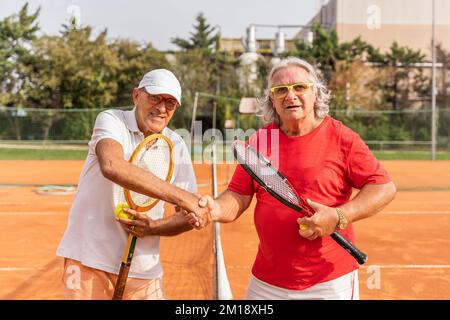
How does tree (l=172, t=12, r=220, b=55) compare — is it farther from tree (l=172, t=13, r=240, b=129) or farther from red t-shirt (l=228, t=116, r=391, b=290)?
red t-shirt (l=228, t=116, r=391, b=290)

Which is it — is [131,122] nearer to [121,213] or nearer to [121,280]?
[121,213]

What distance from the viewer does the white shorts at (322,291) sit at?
2.12 metres

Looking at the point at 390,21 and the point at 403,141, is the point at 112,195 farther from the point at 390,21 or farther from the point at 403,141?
the point at 390,21

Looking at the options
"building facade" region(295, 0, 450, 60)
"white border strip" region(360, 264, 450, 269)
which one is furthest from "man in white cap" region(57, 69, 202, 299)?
"building facade" region(295, 0, 450, 60)

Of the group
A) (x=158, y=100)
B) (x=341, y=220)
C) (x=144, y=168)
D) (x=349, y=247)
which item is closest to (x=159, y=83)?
(x=158, y=100)

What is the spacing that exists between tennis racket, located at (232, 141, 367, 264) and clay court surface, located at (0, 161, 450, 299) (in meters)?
2.24

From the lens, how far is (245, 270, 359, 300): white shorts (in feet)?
6.94

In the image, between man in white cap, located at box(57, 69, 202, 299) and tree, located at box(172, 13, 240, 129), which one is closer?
man in white cap, located at box(57, 69, 202, 299)

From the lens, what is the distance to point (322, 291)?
2115 mm

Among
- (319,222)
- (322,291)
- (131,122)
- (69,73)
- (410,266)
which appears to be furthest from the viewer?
(69,73)

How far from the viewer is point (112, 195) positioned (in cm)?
229

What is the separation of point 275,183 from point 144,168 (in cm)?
62

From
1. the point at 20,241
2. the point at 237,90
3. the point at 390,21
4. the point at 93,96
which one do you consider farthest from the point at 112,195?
the point at 390,21

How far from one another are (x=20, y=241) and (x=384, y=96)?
1006 inches
